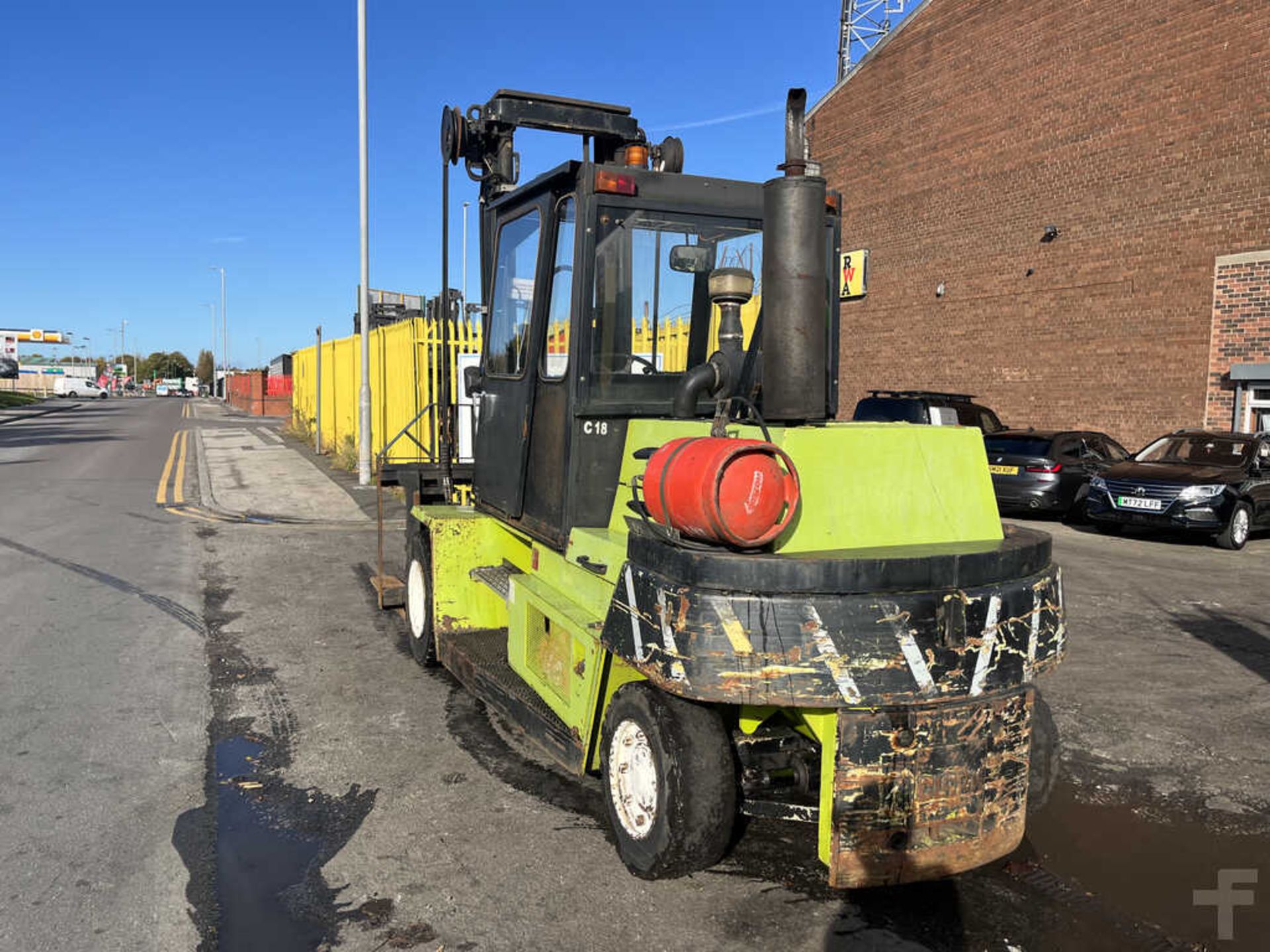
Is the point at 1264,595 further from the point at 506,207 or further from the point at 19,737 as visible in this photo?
the point at 19,737

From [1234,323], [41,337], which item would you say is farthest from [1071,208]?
[41,337]

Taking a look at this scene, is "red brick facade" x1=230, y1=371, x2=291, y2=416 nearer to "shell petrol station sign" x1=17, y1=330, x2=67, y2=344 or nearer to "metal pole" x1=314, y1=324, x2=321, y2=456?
"metal pole" x1=314, y1=324, x2=321, y2=456

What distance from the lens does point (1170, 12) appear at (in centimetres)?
1680

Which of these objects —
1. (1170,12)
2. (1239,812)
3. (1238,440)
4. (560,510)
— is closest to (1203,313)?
(1238,440)

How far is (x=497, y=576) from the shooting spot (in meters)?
5.59

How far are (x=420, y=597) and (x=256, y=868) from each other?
2.73m

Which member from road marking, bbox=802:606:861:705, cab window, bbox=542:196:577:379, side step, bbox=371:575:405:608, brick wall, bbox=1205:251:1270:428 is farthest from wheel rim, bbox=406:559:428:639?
brick wall, bbox=1205:251:1270:428

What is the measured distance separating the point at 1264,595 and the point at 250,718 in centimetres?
920

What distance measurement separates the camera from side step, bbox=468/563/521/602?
17.5 ft

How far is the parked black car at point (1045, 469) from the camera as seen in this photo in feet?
47.3

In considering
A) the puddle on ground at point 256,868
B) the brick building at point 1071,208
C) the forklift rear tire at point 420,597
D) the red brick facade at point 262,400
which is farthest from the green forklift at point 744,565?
the red brick facade at point 262,400

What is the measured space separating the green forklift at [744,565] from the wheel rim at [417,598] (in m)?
1.45

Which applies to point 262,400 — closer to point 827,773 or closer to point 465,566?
point 465,566

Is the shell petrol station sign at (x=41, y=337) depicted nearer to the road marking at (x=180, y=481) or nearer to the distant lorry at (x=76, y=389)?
the distant lorry at (x=76, y=389)
